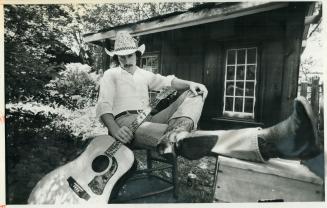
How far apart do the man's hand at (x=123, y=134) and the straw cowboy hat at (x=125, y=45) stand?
35.2 inches

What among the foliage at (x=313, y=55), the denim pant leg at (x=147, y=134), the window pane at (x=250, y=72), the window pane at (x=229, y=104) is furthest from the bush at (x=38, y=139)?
the foliage at (x=313, y=55)

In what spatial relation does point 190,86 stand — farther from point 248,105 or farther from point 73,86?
point 73,86

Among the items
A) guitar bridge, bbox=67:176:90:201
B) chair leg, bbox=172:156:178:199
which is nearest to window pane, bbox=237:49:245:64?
chair leg, bbox=172:156:178:199

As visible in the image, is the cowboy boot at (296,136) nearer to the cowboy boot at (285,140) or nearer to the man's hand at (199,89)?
the cowboy boot at (285,140)

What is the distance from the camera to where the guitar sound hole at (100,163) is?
10.5ft

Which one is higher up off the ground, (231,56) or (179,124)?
(231,56)

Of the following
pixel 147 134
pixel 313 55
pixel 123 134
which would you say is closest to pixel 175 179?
pixel 147 134

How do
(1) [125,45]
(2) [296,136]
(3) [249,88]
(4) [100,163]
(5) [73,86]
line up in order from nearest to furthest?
(2) [296,136] → (4) [100,163] → (3) [249,88] → (1) [125,45] → (5) [73,86]

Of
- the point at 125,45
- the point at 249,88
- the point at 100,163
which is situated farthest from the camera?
the point at 125,45

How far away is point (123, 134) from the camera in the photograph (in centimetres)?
333

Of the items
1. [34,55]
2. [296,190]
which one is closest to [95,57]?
[34,55]

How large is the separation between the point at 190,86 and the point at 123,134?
3.14ft

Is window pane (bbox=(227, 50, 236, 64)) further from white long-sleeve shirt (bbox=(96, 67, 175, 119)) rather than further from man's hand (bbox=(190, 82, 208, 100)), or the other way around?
white long-sleeve shirt (bbox=(96, 67, 175, 119))

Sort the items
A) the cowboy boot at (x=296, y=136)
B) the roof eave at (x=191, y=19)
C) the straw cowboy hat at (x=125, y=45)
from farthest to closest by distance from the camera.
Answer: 1. the straw cowboy hat at (x=125, y=45)
2. the roof eave at (x=191, y=19)
3. the cowboy boot at (x=296, y=136)
